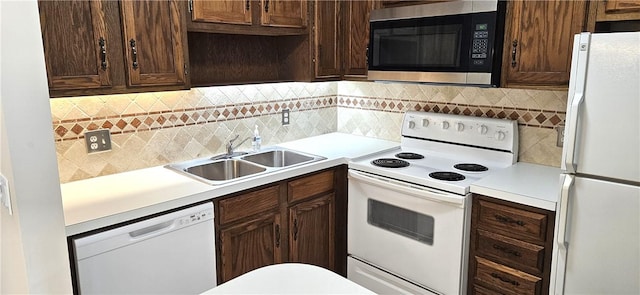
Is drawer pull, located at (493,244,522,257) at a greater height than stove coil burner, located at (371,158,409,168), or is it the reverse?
stove coil burner, located at (371,158,409,168)

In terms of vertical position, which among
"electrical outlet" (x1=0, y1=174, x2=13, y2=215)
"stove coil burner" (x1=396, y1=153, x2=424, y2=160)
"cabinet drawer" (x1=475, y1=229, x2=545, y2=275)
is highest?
"electrical outlet" (x1=0, y1=174, x2=13, y2=215)

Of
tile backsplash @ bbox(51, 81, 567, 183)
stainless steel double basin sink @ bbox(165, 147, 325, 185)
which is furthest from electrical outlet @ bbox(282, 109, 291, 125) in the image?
stainless steel double basin sink @ bbox(165, 147, 325, 185)

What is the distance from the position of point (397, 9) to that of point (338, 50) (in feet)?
1.65

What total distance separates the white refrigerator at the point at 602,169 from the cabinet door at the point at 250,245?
1335 mm

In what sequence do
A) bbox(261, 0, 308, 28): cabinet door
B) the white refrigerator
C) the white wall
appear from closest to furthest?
the white wall, the white refrigerator, bbox(261, 0, 308, 28): cabinet door

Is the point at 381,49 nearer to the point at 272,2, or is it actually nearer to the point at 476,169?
the point at 272,2

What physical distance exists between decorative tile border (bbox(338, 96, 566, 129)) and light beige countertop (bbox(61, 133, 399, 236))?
1.75 feet

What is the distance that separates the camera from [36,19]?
1.26m

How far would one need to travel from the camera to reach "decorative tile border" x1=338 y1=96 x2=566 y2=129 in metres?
2.38

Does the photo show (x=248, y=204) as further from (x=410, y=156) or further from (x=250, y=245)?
(x=410, y=156)

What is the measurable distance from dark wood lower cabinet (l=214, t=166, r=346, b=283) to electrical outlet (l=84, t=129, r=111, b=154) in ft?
2.20

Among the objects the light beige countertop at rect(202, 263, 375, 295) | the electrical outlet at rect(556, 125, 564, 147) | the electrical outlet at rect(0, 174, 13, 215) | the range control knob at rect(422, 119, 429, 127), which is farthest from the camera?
the range control knob at rect(422, 119, 429, 127)

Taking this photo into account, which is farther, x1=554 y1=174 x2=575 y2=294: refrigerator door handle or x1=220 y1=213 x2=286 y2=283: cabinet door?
x1=220 y1=213 x2=286 y2=283: cabinet door

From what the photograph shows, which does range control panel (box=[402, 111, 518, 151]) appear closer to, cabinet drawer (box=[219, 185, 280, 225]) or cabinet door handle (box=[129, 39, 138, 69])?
cabinet drawer (box=[219, 185, 280, 225])
